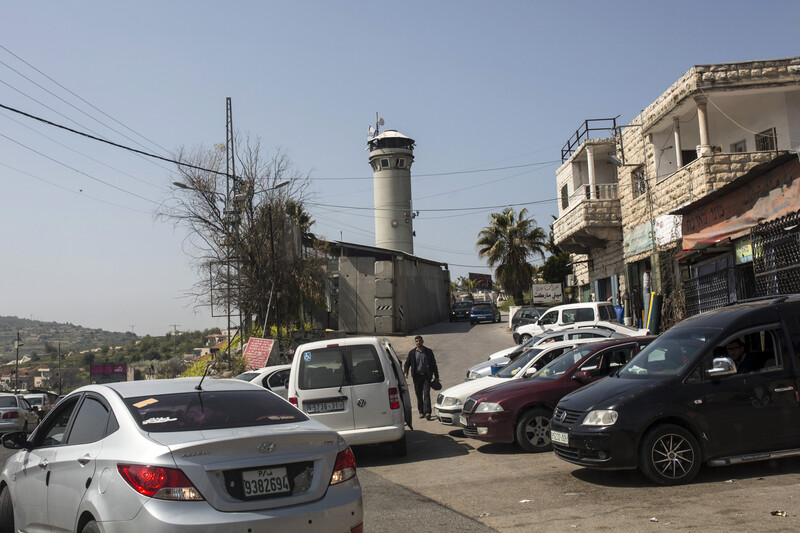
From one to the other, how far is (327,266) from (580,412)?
→ 107ft

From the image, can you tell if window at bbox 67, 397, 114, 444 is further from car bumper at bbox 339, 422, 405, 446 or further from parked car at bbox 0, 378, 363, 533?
car bumper at bbox 339, 422, 405, 446

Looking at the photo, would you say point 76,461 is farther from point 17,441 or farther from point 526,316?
point 526,316

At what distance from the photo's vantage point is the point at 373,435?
10336mm

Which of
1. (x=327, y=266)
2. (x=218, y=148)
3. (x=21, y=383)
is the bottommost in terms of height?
(x=21, y=383)

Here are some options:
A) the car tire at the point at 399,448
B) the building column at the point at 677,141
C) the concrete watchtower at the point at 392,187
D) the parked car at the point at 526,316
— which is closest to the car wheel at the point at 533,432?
the car tire at the point at 399,448

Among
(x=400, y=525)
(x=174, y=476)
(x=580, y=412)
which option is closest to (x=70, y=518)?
(x=174, y=476)

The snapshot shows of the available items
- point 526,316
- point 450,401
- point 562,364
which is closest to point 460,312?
point 526,316

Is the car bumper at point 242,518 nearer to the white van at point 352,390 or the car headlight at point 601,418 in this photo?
the car headlight at point 601,418

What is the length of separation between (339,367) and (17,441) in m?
5.37

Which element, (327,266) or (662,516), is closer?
(662,516)

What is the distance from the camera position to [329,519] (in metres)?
4.43

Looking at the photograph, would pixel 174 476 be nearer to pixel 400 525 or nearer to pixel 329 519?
pixel 329 519

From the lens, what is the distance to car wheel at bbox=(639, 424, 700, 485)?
7.48m

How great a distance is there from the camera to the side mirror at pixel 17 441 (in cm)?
571
